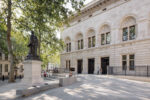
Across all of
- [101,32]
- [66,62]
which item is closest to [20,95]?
[101,32]

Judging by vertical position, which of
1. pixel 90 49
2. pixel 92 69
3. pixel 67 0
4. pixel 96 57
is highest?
pixel 67 0

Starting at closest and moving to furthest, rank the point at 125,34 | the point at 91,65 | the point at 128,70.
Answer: the point at 128,70
the point at 125,34
the point at 91,65

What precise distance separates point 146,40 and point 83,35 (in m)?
14.1

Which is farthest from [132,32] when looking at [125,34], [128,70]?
[128,70]

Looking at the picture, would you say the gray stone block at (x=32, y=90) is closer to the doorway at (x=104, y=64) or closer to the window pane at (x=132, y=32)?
the window pane at (x=132, y=32)

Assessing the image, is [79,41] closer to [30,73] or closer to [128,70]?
[128,70]

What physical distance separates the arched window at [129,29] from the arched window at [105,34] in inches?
120

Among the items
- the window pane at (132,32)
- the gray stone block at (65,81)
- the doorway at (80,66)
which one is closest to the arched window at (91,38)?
the doorway at (80,66)

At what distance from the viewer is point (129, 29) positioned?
20438 millimetres

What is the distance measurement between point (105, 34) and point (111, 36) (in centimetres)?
183

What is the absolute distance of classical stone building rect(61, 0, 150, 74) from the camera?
60.5 feet

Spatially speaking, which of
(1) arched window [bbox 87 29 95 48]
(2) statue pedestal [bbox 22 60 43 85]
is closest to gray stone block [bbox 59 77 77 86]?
(2) statue pedestal [bbox 22 60 43 85]

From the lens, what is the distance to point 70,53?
109ft

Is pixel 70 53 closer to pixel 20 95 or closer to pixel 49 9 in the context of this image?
pixel 49 9
